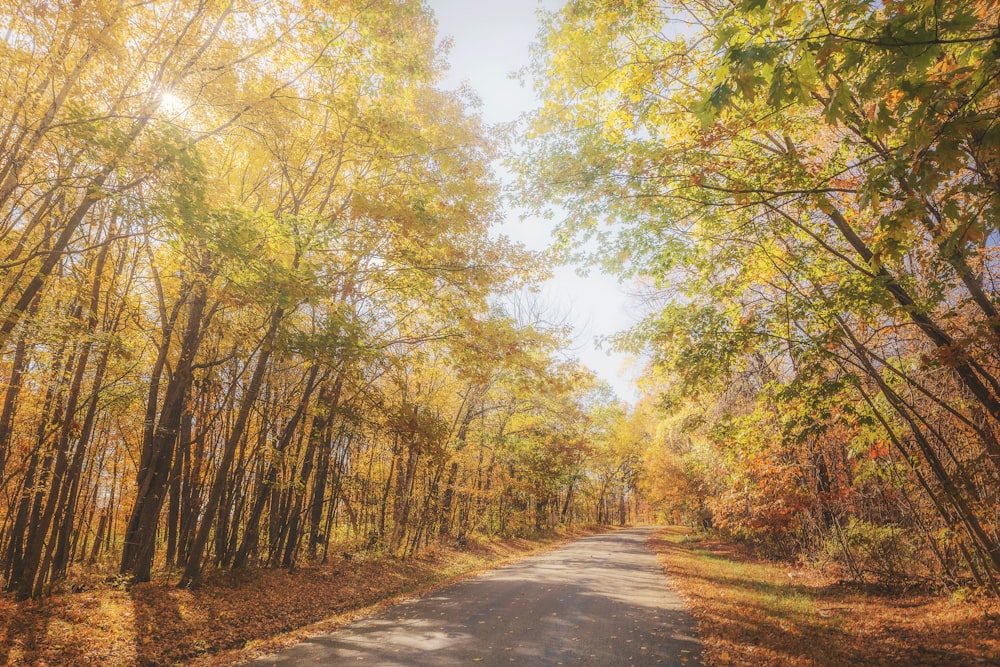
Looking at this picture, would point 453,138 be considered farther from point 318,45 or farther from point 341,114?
point 318,45

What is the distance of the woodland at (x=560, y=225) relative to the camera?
3779 millimetres

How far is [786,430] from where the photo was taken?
6.57 meters

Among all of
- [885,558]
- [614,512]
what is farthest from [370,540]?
[614,512]

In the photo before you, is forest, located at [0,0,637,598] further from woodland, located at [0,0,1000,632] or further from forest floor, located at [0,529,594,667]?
forest floor, located at [0,529,594,667]

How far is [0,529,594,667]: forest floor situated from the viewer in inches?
253

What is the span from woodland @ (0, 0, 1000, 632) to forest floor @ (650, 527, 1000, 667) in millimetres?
739

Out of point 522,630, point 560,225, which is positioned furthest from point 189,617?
point 560,225

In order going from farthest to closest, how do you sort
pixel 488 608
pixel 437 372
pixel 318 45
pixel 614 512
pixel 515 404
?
Result: pixel 614 512 → pixel 515 404 → pixel 437 372 → pixel 488 608 → pixel 318 45

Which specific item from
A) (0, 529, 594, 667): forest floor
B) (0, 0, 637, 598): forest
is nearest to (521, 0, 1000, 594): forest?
(0, 0, 637, 598): forest

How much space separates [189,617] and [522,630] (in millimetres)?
5770

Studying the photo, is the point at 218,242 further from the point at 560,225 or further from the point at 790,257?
the point at 790,257

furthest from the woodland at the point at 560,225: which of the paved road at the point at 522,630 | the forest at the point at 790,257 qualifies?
the paved road at the point at 522,630

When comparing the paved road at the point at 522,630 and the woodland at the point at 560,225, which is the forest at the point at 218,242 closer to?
the woodland at the point at 560,225

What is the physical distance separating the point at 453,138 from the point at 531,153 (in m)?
3.90
